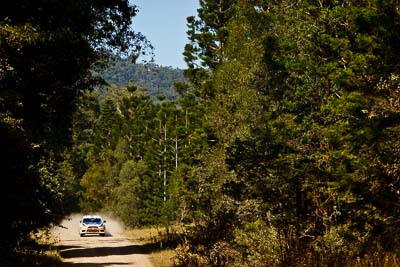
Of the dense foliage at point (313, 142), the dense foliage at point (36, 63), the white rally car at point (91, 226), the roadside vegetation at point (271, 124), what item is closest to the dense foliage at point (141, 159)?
the white rally car at point (91, 226)

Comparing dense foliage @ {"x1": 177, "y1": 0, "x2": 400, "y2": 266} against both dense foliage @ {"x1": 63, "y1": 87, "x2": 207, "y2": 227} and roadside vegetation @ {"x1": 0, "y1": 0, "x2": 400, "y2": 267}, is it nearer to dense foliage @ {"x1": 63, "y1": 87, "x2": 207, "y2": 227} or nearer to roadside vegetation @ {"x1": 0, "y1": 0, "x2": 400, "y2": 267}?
roadside vegetation @ {"x1": 0, "y1": 0, "x2": 400, "y2": 267}

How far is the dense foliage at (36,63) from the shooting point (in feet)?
38.2

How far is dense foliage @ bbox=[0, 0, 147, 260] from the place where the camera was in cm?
1163

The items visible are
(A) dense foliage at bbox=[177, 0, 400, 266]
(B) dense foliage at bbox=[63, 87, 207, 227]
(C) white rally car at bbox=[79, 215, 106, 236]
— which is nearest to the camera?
(A) dense foliage at bbox=[177, 0, 400, 266]

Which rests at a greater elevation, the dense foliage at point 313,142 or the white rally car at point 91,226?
the dense foliage at point 313,142

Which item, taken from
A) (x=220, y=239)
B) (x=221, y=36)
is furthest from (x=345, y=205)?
(x=221, y=36)

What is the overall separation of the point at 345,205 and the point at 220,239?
4862mm

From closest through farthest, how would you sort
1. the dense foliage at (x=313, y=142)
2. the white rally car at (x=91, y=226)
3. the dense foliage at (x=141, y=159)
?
the dense foliage at (x=313, y=142)
the white rally car at (x=91, y=226)
the dense foliage at (x=141, y=159)

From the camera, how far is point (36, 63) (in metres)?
12.2

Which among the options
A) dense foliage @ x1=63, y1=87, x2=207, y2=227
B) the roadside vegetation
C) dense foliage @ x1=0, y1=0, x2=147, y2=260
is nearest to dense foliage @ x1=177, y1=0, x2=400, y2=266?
the roadside vegetation

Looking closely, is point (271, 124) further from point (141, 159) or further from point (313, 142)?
point (141, 159)

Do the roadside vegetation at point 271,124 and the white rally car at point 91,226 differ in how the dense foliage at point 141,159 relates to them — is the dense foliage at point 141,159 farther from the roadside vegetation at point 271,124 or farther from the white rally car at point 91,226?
the roadside vegetation at point 271,124

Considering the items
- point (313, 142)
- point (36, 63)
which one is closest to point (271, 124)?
point (313, 142)

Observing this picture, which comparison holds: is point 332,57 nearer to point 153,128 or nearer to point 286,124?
point 286,124
